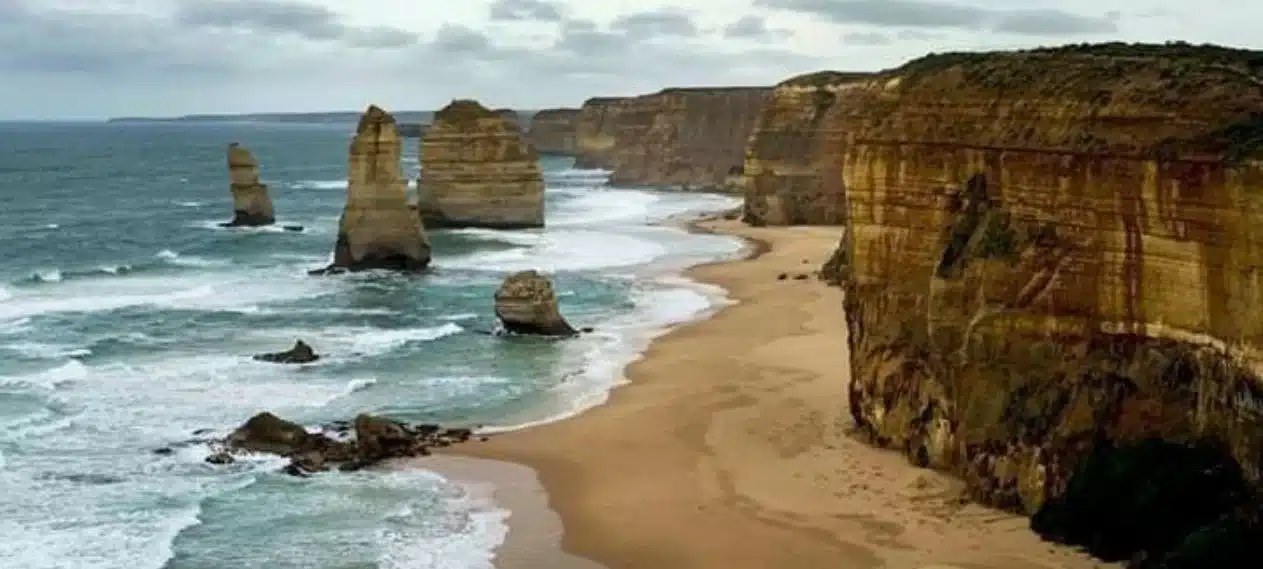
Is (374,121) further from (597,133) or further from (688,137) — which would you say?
(597,133)

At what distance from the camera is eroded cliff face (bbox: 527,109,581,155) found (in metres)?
184

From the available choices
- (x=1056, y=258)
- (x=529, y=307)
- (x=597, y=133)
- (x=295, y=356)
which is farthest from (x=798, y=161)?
(x=597, y=133)

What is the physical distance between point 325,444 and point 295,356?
35.1ft

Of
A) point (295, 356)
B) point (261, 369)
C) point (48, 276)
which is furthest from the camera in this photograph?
point (48, 276)

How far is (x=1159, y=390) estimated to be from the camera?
70.1 feet

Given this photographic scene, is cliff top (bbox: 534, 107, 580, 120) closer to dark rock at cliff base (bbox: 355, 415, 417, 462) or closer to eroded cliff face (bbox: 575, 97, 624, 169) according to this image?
eroded cliff face (bbox: 575, 97, 624, 169)

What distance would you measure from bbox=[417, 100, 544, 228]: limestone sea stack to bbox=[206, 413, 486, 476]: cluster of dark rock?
151 feet

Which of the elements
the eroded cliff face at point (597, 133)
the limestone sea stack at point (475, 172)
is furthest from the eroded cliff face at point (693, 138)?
the limestone sea stack at point (475, 172)

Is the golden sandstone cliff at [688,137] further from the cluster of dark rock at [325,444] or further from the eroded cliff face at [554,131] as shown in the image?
the cluster of dark rock at [325,444]

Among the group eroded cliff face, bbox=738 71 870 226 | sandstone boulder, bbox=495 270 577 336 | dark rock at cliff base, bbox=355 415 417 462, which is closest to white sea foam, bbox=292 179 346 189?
eroded cliff face, bbox=738 71 870 226

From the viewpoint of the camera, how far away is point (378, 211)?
198ft

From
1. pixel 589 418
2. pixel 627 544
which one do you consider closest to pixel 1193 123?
pixel 627 544

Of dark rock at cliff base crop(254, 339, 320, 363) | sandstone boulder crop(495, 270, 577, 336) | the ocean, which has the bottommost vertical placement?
the ocean

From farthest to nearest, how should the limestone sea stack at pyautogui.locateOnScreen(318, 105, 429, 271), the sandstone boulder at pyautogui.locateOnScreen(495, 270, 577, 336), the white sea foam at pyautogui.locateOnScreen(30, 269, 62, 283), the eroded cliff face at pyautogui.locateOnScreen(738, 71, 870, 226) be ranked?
the eroded cliff face at pyautogui.locateOnScreen(738, 71, 870, 226), the white sea foam at pyautogui.locateOnScreen(30, 269, 62, 283), the limestone sea stack at pyautogui.locateOnScreen(318, 105, 429, 271), the sandstone boulder at pyautogui.locateOnScreen(495, 270, 577, 336)
